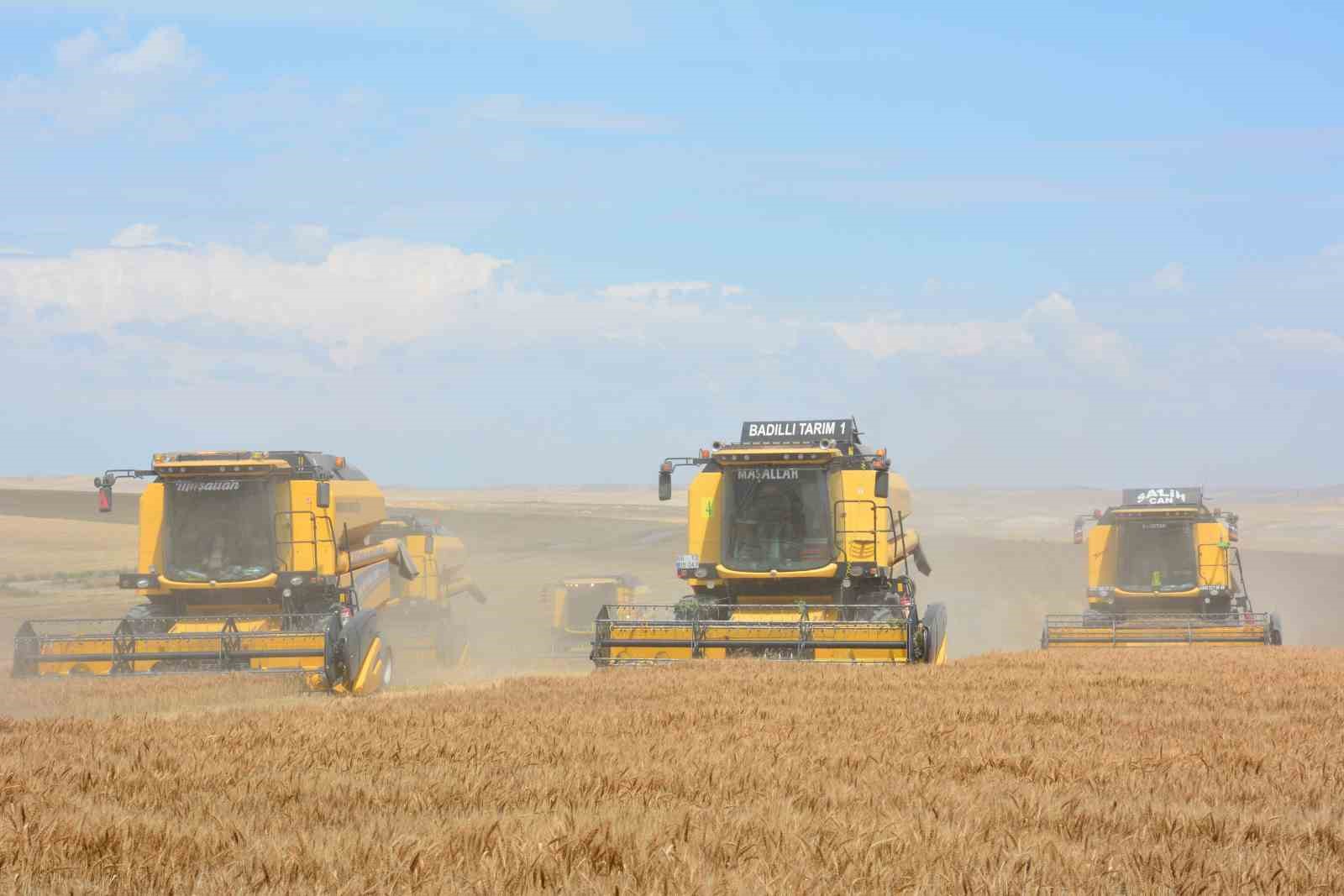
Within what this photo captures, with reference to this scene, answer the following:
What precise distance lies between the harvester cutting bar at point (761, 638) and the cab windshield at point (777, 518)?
3.52 feet

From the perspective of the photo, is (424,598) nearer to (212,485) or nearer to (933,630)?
(212,485)

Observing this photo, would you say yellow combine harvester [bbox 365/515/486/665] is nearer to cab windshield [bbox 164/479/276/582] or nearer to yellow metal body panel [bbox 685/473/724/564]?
cab windshield [bbox 164/479/276/582]

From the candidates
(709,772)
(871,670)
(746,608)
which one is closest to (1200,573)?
(746,608)

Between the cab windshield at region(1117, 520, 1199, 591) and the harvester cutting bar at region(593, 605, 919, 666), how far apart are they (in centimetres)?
971

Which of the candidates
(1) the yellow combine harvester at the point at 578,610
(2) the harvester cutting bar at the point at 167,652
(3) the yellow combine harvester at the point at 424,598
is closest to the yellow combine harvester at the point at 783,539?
(2) the harvester cutting bar at the point at 167,652

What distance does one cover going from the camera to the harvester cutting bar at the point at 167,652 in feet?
55.6

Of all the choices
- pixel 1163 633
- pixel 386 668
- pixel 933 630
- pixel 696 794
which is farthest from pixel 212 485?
pixel 1163 633

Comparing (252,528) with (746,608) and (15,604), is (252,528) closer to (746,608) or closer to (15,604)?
(746,608)

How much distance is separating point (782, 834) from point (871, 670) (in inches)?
371

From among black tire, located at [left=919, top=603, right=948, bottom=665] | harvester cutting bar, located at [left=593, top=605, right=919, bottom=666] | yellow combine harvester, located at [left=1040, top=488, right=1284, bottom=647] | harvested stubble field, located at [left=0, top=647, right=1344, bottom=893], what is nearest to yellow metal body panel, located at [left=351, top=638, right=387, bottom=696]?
harvester cutting bar, located at [left=593, top=605, right=919, bottom=666]

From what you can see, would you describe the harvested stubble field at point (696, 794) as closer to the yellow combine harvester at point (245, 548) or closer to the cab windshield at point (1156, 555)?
the yellow combine harvester at point (245, 548)

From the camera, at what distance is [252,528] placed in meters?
19.3

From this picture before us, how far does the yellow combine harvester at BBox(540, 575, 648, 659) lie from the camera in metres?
28.3

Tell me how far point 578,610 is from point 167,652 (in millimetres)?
12106
